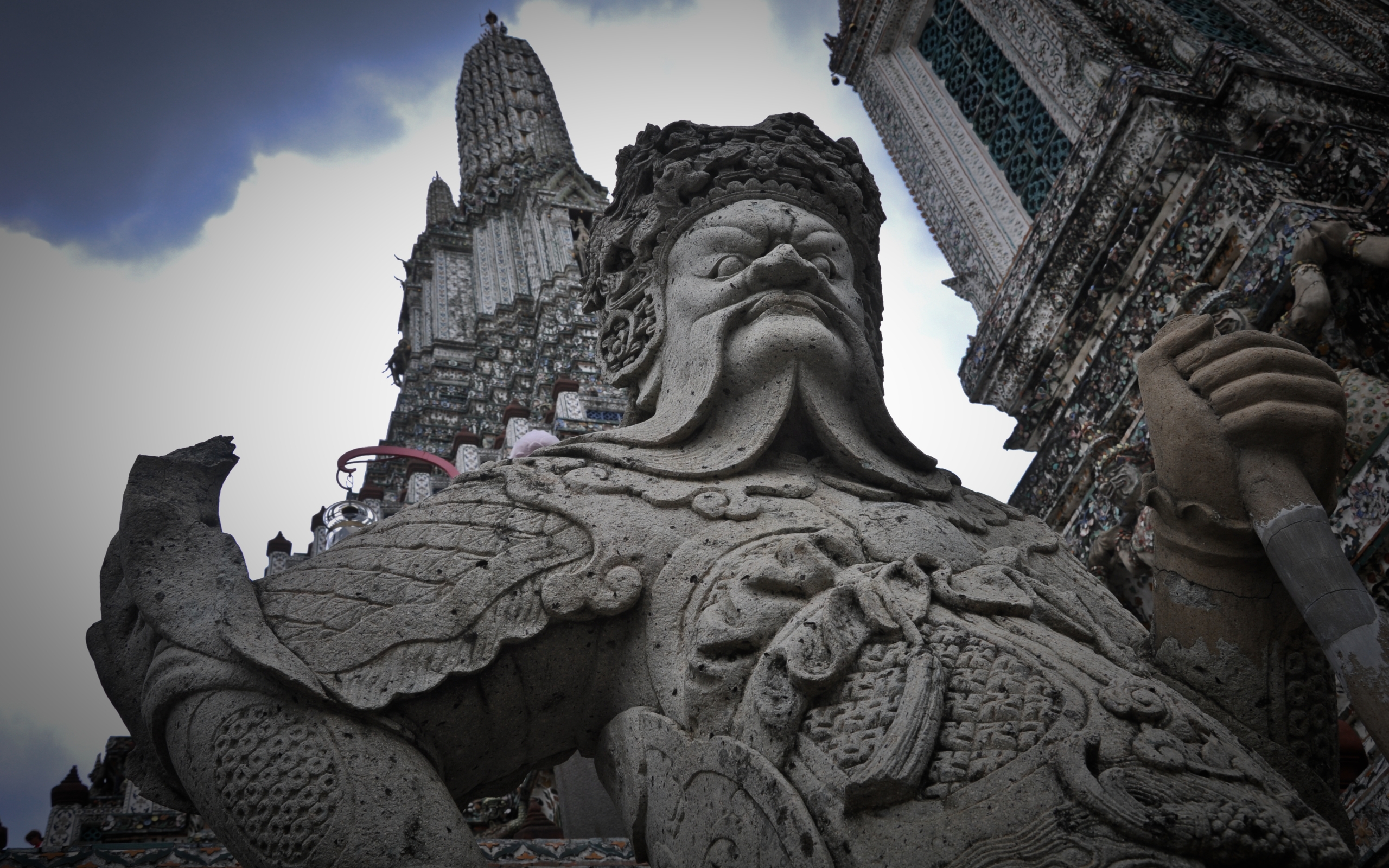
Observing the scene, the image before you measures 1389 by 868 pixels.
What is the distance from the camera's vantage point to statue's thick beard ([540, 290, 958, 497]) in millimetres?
2486

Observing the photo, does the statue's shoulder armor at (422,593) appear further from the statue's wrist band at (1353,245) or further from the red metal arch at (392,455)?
the red metal arch at (392,455)

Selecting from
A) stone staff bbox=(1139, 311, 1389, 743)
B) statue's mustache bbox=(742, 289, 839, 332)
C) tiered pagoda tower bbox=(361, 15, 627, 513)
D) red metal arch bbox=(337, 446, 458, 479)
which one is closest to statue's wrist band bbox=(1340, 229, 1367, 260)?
stone staff bbox=(1139, 311, 1389, 743)

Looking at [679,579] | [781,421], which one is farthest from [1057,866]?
[781,421]

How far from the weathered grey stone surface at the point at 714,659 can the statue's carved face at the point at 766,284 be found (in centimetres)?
1

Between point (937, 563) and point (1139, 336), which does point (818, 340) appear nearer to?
point (937, 563)

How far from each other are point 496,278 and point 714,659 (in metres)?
19.8

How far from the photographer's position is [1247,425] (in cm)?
180

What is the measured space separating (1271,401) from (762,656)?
3.16ft

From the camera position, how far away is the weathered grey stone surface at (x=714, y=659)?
1579 millimetres

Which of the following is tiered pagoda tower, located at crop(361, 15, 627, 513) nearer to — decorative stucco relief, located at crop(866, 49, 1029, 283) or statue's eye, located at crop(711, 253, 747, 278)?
decorative stucco relief, located at crop(866, 49, 1029, 283)

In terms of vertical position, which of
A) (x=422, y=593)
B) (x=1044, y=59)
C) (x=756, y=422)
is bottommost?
(x=422, y=593)

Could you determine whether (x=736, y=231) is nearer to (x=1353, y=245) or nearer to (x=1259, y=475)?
(x=1259, y=475)

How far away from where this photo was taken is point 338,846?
1.72m

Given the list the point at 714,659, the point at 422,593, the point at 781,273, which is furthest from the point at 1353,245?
the point at 422,593
